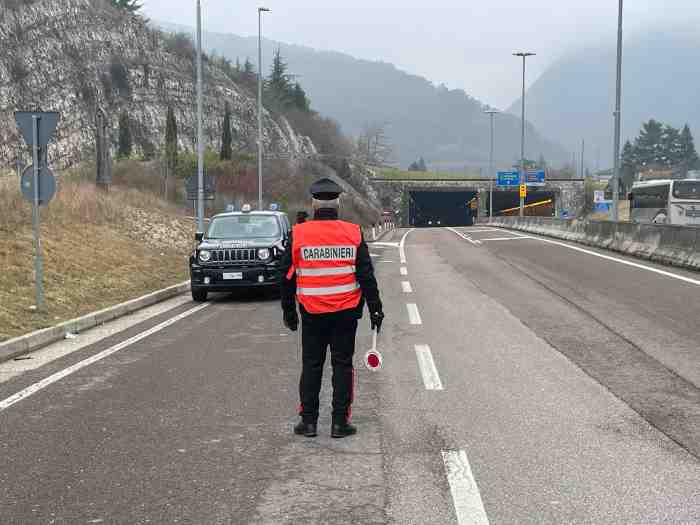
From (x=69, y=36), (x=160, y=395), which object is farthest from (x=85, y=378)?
(x=69, y=36)

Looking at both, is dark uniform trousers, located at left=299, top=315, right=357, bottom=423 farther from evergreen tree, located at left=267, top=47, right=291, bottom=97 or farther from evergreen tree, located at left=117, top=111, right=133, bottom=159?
evergreen tree, located at left=267, top=47, right=291, bottom=97

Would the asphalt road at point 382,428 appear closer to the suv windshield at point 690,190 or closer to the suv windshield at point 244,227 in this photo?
the suv windshield at point 244,227

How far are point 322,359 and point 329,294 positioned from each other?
52 cm

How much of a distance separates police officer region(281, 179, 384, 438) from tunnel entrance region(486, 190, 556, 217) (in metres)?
88.9

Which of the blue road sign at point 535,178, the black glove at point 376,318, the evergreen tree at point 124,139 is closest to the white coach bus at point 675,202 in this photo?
the black glove at point 376,318

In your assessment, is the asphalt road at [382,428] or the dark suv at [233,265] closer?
the asphalt road at [382,428]

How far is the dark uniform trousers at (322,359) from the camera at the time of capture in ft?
17.8

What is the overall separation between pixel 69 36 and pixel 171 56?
16145 mm

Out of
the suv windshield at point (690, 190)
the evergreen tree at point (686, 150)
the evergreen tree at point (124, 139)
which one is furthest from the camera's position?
the evergreen tree at point (686, 150)

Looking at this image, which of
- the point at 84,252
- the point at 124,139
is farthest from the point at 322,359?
the point at 124,139

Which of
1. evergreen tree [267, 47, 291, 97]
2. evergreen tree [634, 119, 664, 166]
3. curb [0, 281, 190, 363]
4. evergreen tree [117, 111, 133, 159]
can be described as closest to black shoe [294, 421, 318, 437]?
curb [0, 281, 190, 363]

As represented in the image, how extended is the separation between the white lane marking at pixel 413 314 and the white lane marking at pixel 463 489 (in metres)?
5.96

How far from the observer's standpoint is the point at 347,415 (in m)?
5.43

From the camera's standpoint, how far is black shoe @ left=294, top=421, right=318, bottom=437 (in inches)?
212
